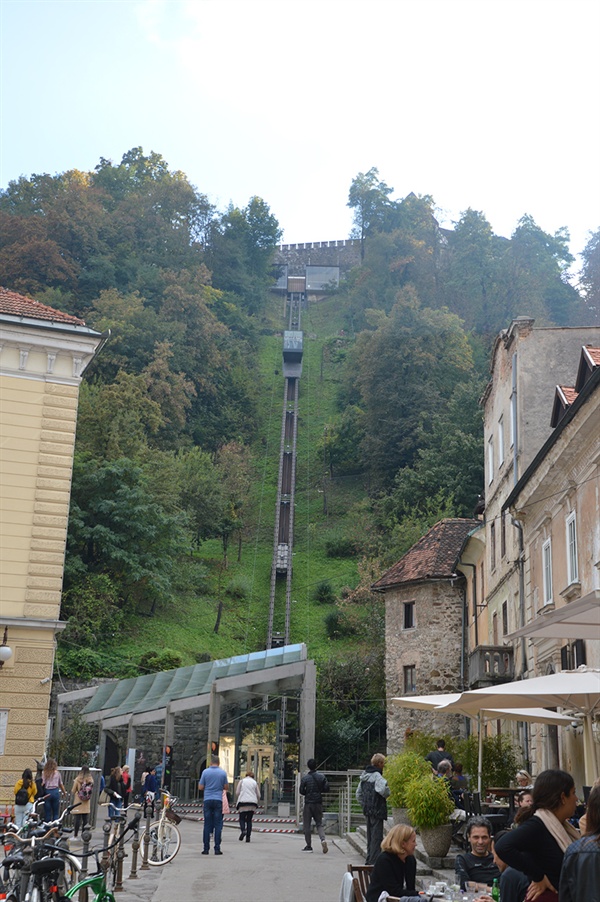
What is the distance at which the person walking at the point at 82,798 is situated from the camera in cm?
1528

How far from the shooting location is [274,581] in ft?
182

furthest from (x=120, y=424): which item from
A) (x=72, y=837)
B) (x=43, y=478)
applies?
(x=72, y=837)

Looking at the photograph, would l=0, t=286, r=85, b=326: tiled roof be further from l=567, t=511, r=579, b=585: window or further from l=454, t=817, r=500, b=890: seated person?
l=454, t=817, r=500, b=890: seated person

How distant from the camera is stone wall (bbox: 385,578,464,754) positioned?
31766mm

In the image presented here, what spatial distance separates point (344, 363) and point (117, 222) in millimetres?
23127

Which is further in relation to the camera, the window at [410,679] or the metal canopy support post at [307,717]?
the window at [410,679]

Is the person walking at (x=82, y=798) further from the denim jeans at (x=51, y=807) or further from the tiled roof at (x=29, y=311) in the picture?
the tiled roof at (x=29, y=311)

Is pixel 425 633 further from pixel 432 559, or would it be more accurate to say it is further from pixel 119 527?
pixel 119 527

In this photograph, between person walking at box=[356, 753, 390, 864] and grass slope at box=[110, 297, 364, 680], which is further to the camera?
grass slope at box=[110, 297, 364, 680]

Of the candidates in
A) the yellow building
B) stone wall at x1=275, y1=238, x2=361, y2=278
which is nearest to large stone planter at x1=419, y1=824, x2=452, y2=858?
the yellow building

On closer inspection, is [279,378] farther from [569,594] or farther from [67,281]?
[569,594]

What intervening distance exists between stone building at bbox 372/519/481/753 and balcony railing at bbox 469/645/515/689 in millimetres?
8358

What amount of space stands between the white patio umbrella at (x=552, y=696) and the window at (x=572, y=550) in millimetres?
2290

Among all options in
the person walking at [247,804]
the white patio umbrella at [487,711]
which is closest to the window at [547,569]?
the white patio umbrella at [487,711]
